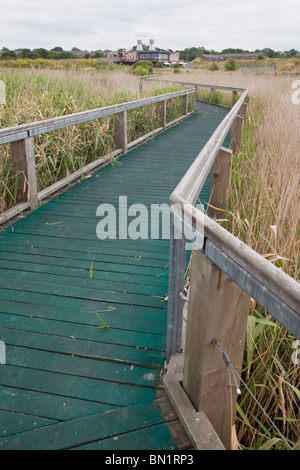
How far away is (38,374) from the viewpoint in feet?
6.49

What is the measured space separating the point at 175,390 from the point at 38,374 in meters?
0.69

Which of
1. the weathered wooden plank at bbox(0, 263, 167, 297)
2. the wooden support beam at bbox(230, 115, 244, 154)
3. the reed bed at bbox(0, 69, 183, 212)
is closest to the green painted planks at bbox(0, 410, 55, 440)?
the weathered wooden plank at bbox(0, 263, 167, 297)

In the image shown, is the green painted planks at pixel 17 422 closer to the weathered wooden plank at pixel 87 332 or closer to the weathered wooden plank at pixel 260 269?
the weathered wooden plank at pixel 87 332

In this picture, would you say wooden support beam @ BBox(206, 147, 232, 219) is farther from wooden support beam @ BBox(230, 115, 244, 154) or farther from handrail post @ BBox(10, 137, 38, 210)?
wooden support beam @ BBox(230, 115, 244, 154)

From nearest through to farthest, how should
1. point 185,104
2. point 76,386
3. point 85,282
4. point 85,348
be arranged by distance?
point 76,386
point 85,348
point 85,282
point 185,104

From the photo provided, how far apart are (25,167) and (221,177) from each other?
1901mm

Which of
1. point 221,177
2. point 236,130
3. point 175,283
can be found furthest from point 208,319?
point 236,130

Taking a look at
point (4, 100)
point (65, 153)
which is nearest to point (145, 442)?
point (65, 153)

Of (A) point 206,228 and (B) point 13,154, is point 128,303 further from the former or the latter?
(B) point 13,154

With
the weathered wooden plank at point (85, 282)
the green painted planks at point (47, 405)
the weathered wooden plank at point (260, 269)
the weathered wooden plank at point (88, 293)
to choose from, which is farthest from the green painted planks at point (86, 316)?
the weathered wooden plank at point (260, 269)

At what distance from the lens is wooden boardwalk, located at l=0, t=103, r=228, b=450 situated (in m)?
1.68

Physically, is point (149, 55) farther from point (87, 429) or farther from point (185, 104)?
point (87, 429)

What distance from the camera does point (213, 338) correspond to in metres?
1.49

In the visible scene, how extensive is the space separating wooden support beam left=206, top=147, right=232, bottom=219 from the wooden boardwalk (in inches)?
27.5
